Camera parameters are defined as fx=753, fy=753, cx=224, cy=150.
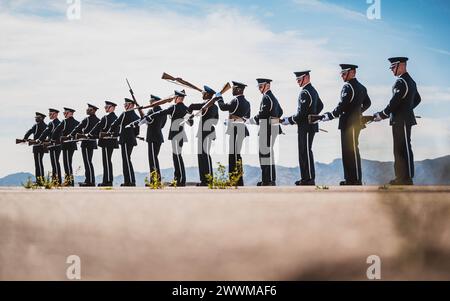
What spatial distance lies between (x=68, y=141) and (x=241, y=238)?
10998 millimetres

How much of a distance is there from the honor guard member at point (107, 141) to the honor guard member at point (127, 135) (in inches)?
10.1

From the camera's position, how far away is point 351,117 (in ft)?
48.2

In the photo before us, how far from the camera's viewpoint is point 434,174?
13.0 metres

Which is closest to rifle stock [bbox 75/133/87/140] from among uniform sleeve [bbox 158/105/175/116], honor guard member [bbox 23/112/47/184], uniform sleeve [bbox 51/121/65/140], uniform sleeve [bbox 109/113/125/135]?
uniform sleeve [bbox 51/121/65/140]

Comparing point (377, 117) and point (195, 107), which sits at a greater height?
point (195, 107)

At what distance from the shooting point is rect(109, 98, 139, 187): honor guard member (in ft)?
61.3

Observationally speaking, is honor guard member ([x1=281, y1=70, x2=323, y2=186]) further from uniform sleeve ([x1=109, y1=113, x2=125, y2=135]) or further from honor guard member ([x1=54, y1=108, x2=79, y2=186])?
honor guard member ([x1=54, y1=108, x2=79, y2=186])

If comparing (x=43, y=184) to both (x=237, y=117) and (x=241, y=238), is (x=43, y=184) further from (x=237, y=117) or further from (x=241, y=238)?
(x=241, y=238)

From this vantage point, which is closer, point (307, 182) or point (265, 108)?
point (307, 182)

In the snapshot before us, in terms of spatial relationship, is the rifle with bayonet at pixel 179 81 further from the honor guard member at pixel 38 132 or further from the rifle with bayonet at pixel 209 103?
the honor guard member at pixel 38 132

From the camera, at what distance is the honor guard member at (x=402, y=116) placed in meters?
14.0

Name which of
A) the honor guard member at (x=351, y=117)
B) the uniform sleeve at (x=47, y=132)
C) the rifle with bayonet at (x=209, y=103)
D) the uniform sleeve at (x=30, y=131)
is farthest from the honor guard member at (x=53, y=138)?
the honor guard member at (x=351, y=117)

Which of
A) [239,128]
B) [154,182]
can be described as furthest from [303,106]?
[154,182]
